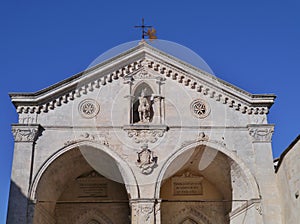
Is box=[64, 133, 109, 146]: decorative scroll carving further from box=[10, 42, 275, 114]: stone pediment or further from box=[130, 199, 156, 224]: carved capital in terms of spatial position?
box=[130, 199, 156, 224]: carved capital

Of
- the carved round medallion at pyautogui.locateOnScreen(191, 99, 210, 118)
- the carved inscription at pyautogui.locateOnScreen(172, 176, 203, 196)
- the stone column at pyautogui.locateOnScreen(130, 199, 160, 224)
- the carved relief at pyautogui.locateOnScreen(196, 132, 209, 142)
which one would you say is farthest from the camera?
the carved inscription at pyautogui.locateOnScreen(172, 176, 203, 196)

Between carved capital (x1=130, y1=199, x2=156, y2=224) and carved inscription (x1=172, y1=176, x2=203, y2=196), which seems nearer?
carved capital (x1=130, y1=199, x2=156, y2=224)

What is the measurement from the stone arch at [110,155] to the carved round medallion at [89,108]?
988 millimetres

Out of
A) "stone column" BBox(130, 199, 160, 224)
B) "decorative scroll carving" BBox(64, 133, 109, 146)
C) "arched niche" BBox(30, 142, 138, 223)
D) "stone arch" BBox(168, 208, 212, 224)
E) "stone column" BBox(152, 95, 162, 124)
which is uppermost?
"stone column" BBox(152, 95, 162, 124)

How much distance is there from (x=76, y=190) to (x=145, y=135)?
12.9 ft

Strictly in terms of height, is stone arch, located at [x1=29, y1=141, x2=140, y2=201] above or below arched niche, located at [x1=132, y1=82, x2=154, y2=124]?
below

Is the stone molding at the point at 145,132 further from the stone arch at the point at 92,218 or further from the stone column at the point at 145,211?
the stone arch at the point at 92,218

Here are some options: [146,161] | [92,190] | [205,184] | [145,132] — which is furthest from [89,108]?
[205,184]

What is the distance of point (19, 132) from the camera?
1370 cm

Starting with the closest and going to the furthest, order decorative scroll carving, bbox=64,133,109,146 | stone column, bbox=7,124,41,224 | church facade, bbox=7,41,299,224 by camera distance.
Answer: stone column, bbox=7,124,41,224
church facade, bbox=7,41,299,224
decorative scroll carving, bbox=64,133,109,146

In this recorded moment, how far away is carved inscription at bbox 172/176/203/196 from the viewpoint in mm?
16094

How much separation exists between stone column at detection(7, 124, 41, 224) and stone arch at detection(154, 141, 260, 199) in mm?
3902

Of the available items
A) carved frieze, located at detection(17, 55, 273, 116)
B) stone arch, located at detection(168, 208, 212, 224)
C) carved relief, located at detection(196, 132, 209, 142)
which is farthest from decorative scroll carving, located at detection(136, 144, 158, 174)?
stone arch, located at detection(168, 208, 212, 224)

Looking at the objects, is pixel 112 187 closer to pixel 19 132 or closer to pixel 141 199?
pixel 141 199
